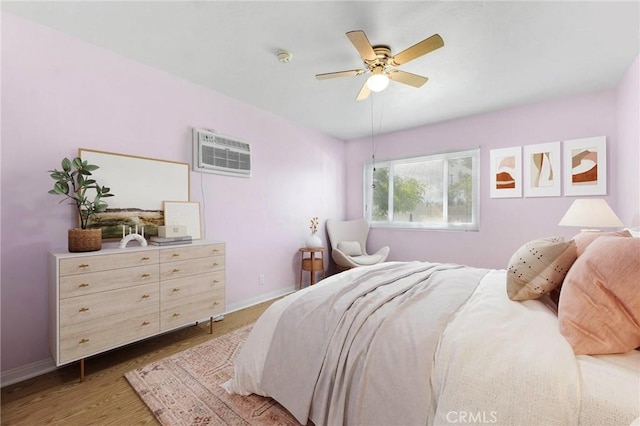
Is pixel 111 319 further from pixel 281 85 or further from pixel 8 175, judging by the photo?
pixel 281 85

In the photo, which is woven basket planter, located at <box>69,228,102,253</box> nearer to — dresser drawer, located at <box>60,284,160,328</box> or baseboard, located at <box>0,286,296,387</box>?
dresser drawer, located at <box>60,284,160,328</box>

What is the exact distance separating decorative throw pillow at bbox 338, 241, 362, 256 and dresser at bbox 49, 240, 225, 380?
7.06 ft

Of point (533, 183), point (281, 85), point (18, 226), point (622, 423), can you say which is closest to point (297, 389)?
point (622, 423)

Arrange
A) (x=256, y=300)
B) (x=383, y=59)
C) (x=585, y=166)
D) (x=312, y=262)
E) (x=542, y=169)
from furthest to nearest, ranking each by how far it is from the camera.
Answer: (x=312, y=262), (x=256, y=300), (x=542, y=169), (x=585, y=166), (x=383, y=59)

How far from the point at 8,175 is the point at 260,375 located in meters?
2.24

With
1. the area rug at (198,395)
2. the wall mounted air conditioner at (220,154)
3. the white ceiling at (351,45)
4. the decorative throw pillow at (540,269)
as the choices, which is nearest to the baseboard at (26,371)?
the area rug at (198,395)

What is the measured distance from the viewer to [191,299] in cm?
247

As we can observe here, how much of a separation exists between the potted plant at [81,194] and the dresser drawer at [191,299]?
62 cm

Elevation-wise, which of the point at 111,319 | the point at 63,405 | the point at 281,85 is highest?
the point at 281,85

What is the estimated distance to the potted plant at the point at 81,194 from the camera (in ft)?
6.37

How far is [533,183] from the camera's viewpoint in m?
3.41

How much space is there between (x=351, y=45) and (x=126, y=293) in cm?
266

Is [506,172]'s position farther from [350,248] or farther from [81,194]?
[81,194]

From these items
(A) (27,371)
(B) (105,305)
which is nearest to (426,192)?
(B) (105,305)
